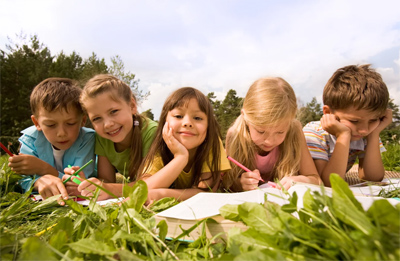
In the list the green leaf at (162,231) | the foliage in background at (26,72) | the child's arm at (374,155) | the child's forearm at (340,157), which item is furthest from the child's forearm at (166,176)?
the foliage in background at (26,72)

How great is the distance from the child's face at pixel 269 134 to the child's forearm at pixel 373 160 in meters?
0.92

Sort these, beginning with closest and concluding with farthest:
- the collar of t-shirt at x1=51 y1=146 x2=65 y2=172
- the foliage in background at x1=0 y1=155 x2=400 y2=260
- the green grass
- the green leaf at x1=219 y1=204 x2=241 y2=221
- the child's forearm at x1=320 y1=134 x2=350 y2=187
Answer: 1. the foliage in background at x1=0 y1=155 x2=400 y2=260
2. the green leaf at x1=219 y1=204 x2=241 y2=221
3. the child's forearm at x1=320 y1=134 x2=350 y2=187
4. the collar of t-shirt at x1=51 y1=146 x2=65 y2=172
5. the green grass

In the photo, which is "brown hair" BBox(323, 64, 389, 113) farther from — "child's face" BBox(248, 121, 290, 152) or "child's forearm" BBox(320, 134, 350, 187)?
"child's face" BBox(248, 121, 290, 152)

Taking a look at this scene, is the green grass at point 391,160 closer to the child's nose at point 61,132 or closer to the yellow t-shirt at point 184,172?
the yellow t-shirt at point 184,172

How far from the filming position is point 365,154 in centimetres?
224

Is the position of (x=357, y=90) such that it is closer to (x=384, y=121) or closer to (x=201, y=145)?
(x=384, y=121)

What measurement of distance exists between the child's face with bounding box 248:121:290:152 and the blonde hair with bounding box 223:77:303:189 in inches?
1.0

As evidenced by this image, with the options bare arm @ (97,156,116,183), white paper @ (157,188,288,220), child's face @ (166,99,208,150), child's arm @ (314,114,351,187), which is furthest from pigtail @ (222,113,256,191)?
bare arm @ (97,156,116,183)

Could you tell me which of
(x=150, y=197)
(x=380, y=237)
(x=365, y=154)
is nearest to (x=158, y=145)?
(x=150, y=197)

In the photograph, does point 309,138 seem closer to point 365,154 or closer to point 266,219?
point 365,154

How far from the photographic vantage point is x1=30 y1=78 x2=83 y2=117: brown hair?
1.84 meters

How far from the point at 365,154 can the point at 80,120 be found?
2158 mm

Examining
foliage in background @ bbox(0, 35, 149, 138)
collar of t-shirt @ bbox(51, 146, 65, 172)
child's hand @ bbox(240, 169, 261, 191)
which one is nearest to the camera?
child's hand @ bbox(240, 169, 261, 191)

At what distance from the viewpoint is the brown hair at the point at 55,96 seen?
6.02 feet
